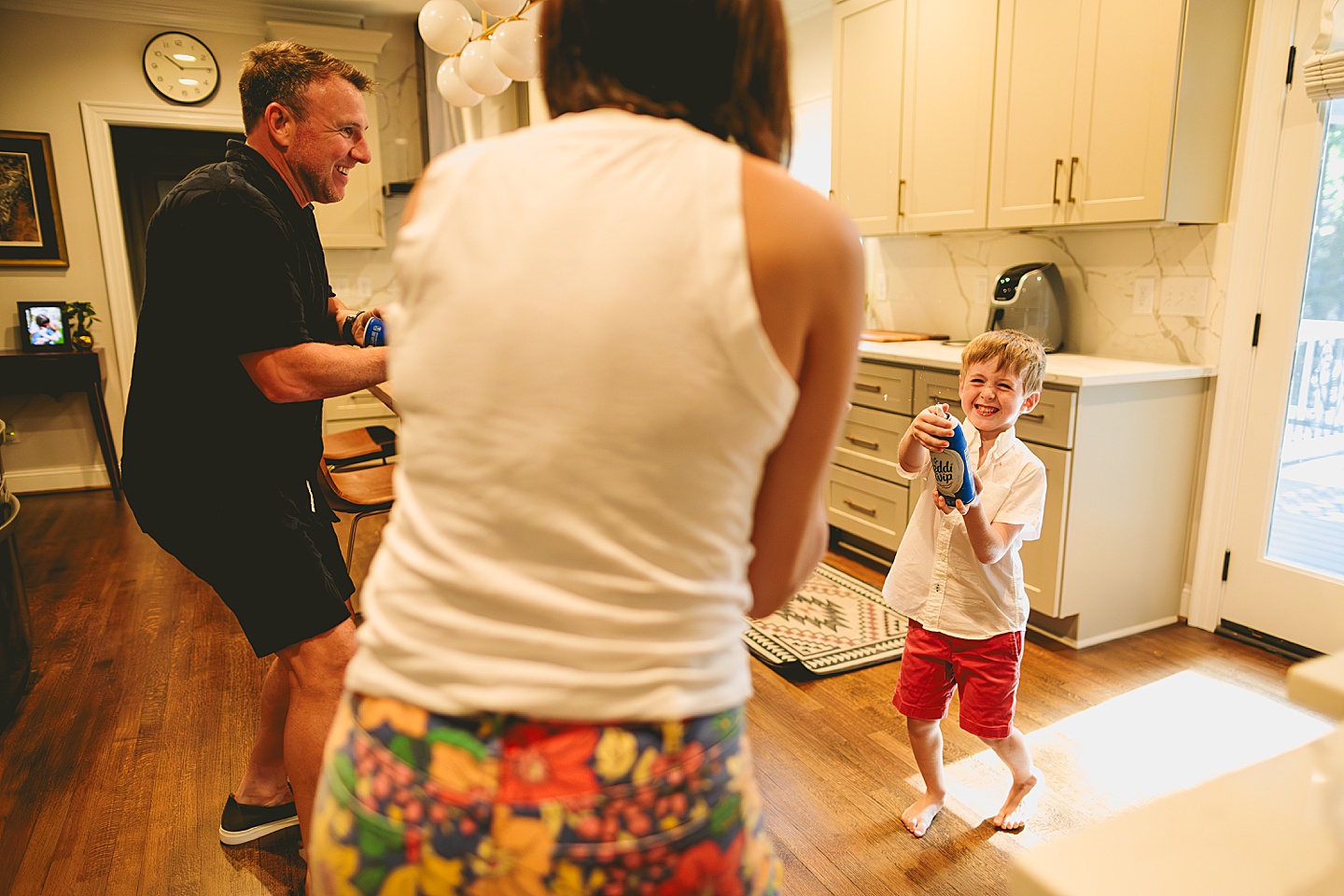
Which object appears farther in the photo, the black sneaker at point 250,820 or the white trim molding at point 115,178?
the white trim molding at point 115,178

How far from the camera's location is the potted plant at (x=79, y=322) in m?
4.73

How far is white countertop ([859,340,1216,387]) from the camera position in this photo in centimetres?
259

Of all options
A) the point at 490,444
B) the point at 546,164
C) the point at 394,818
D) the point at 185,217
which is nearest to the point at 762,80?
the point at 546,164

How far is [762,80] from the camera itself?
69 cm

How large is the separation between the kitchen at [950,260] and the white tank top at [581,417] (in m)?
2.74

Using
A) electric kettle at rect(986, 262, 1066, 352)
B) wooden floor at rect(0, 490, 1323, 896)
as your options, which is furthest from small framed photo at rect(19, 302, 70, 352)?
electric kettle at rect(986, 262, 1066, 352)

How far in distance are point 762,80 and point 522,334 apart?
29 centimetres

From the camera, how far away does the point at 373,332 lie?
1.66 m

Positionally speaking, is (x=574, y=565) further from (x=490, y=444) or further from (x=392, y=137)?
(x=392, y=137)

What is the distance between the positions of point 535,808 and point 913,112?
11.4 ft

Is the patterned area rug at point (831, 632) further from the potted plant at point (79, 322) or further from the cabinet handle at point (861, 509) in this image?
the potted plant at point (79, 322)

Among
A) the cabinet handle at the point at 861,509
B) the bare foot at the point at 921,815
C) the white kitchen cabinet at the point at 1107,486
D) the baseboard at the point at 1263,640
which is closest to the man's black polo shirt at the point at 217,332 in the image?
the bare foot at the point at 921,815

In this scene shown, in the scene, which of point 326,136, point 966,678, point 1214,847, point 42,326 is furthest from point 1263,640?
point 42,326

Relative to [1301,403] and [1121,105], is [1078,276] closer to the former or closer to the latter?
[1121,105]
